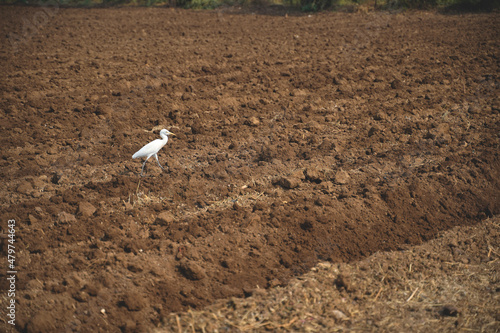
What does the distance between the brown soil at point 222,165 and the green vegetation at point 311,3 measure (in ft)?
23.2

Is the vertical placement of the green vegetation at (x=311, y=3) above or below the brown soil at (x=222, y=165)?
above

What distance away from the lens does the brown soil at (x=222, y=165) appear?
421cm

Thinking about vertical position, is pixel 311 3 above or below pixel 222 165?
above

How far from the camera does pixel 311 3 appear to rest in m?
19.4

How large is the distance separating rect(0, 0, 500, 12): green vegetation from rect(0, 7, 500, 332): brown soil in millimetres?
7082

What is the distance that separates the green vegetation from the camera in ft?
60.1

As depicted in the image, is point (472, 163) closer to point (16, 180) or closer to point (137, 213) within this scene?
point (137, 213)

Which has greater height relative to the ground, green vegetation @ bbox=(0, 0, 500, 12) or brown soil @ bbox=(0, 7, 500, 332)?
green vegetation @ bbox=(0, 0, 500, 12)

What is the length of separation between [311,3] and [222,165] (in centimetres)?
1568

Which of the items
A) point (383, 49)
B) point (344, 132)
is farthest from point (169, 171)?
point (383, 49)

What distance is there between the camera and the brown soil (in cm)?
421

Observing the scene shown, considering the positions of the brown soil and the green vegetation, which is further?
the green vegetation

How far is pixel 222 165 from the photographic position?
611 centimetres

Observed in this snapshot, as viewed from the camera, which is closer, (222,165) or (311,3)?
(222,165)
